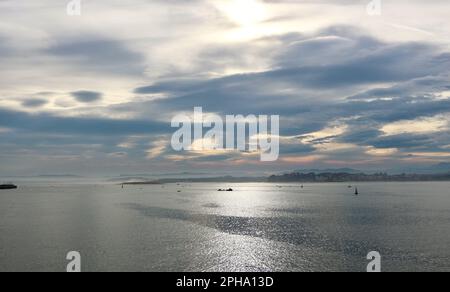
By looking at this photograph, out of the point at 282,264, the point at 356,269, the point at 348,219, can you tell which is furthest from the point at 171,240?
the point at 348,219

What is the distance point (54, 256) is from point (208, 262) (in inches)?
725

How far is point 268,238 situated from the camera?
6050 cm

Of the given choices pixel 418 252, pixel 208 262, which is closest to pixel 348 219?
pixel 418 252

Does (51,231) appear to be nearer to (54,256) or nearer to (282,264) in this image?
(54,256)

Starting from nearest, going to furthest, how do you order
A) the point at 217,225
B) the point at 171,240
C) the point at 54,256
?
the point at 54,256 → the point at 171,240 → the point at 217,225

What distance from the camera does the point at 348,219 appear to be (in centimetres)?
8538

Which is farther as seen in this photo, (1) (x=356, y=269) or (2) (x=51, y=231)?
(2) (x=51, y=231)
